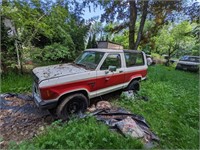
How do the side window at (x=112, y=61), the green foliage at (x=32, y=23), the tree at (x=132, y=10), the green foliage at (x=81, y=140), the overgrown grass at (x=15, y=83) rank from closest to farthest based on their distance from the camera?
the green foliage at (x=81, y=140), the side window at (x=112, y=61), the overgrown grass at (x=15, y=83), the green foliage at (x=32, y=23), the tree at (x=132, y=10)

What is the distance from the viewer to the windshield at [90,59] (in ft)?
13.6

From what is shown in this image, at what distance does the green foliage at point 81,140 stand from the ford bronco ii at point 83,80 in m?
0.67

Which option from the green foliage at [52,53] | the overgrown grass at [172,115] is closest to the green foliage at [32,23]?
the green foliage at [52,53]

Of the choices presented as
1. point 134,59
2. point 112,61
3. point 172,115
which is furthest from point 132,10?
point 172,115

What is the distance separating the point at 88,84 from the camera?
3803 mm

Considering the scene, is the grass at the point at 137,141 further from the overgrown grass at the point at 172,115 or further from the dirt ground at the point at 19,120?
the dirt ground at the point at 19,120

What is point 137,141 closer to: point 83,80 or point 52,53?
point 83,80

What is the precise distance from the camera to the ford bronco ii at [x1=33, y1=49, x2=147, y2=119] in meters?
3.28

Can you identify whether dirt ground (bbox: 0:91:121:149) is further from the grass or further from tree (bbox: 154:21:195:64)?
tree (bbox: 154:21:195:64)

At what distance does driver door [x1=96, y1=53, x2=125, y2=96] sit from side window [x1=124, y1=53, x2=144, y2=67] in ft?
1.24

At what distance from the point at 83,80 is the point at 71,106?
0.67 metres

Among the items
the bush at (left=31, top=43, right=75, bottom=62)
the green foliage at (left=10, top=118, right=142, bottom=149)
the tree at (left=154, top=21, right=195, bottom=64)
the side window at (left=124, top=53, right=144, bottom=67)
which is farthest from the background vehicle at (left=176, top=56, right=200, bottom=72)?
the green foliage at (left=10, top=118, right=142, bottom=149)

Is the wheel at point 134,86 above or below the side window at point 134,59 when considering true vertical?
below

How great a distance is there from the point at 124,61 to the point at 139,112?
1.60 meters
